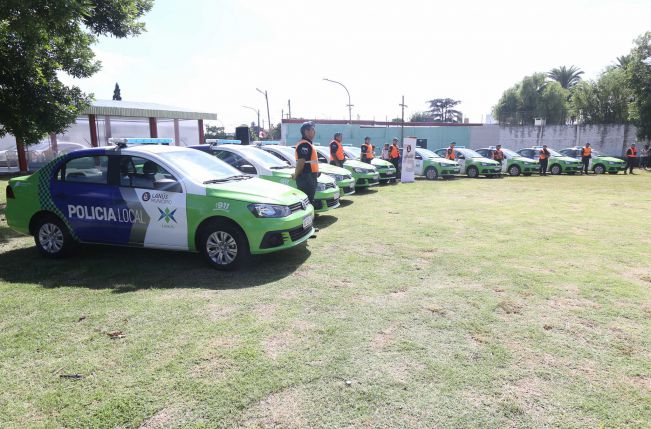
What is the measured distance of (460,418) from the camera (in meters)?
2.71

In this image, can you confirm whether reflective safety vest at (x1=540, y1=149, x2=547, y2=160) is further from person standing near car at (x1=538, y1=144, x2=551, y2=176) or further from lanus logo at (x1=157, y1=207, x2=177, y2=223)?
lanus logo at (x1=157, y1=207, x2=177, y2=223)

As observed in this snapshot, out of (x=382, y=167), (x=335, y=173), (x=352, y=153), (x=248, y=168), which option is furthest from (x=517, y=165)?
(x=248, y=168)

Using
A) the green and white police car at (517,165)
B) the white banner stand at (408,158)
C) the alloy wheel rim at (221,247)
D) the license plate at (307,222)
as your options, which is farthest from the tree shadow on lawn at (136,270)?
the green and white police car at (517,165)

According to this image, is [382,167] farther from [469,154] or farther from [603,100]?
[603,100]

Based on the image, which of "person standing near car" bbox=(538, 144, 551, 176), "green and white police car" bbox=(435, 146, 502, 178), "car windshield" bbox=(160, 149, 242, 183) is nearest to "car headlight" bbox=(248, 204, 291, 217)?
"car windshield" bbox=(160, 149, 242, 183)

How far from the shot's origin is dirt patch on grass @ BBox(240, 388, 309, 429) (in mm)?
2656

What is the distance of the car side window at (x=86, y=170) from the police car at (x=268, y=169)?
2895 mm

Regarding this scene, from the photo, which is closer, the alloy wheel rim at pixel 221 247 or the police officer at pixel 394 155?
the alloy wheel rim at pixel 221 247

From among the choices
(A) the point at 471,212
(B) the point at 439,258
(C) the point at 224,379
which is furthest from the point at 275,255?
(A) the point at 471,212

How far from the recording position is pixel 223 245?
220 inches

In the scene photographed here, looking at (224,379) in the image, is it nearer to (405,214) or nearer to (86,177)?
(86,177)

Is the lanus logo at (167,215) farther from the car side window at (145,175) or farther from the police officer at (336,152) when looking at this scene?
the police officer at (336,152)

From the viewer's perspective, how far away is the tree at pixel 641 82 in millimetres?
28297

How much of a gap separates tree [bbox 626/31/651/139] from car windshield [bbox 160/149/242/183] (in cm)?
3124
